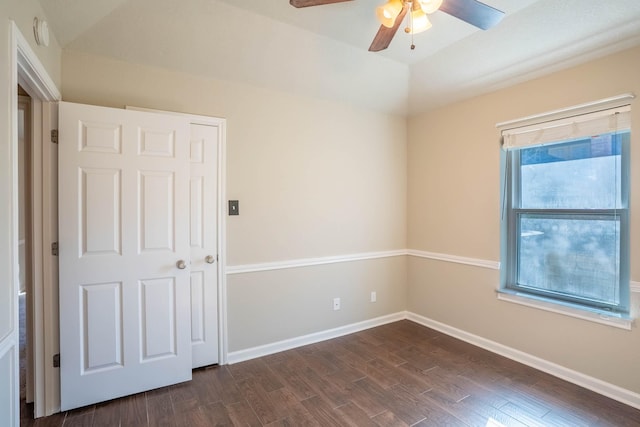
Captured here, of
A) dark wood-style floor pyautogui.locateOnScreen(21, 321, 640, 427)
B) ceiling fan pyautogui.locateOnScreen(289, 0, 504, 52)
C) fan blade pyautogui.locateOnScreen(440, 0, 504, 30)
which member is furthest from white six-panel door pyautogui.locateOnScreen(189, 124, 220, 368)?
fan blade pyautogui.locateOnScreen(440, 0, 504, 30)

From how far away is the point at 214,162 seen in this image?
2.64 m

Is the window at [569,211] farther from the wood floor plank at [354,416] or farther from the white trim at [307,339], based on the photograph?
the wood floor plank at [354,416]

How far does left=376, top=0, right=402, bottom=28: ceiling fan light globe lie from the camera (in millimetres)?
1644

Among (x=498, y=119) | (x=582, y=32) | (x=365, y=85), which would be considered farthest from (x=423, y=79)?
(x=582, y=32)

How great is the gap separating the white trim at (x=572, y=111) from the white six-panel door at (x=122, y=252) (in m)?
2.79

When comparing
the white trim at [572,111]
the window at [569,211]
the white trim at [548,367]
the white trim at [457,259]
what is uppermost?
the white trim at [572,111]

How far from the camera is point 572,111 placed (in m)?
2.44

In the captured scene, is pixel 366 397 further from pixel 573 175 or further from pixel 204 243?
pixel 573 175

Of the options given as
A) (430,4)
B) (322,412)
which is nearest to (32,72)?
(430,4)

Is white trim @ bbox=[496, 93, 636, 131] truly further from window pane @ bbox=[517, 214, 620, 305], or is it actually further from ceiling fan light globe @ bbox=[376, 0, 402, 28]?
ceiling fan light globe @ bbox=[376, 0, 402, 28]

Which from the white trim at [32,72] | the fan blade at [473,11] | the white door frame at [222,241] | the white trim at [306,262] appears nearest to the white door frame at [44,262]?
the white trim at [32,72]

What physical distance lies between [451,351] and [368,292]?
1004 mm

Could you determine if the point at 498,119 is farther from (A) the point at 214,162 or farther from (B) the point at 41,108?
(B) the point at 41,108

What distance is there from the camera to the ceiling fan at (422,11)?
162 centimetres
